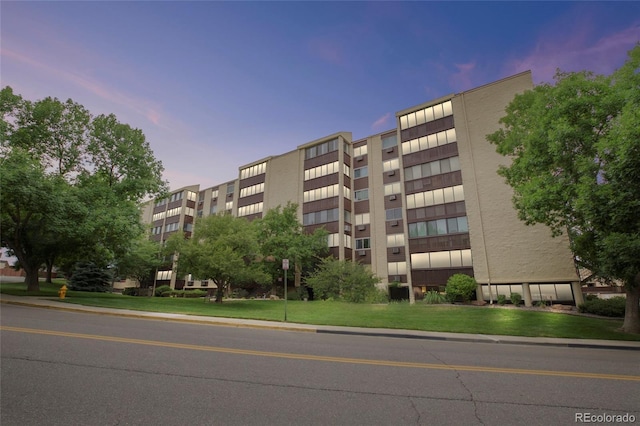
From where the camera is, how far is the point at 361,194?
4266cm

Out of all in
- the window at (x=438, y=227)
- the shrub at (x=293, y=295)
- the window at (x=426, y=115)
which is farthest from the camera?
the shrub at (x=293, y=295)

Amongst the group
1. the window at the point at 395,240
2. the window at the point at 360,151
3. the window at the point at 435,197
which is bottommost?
the window at the point at 395,240

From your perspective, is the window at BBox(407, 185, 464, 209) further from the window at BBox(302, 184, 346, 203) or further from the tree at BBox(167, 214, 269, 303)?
the tree at BBox(167, 214, 269, 303)

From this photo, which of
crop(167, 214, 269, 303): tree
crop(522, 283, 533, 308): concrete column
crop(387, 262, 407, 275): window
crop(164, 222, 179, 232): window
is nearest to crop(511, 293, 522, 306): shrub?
crop(522, 283, 533, 308): concrete column

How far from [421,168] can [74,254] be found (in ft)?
Answer: 115

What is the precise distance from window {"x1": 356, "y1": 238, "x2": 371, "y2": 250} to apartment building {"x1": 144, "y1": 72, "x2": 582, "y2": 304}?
152mm

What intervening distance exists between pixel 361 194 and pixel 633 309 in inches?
1188

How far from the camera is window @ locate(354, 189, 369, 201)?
42.2m

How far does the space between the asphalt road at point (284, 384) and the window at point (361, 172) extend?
35.5 metres

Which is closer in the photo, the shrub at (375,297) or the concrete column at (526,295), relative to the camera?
the concrete column at (526,295)

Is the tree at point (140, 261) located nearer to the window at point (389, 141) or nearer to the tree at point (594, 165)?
the window at point (389, 141)

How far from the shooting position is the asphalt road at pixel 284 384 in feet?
12.9

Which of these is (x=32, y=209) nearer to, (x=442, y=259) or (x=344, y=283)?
(x=344, y=283)

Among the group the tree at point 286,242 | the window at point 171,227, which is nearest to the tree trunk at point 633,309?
the tree at point 286,242
